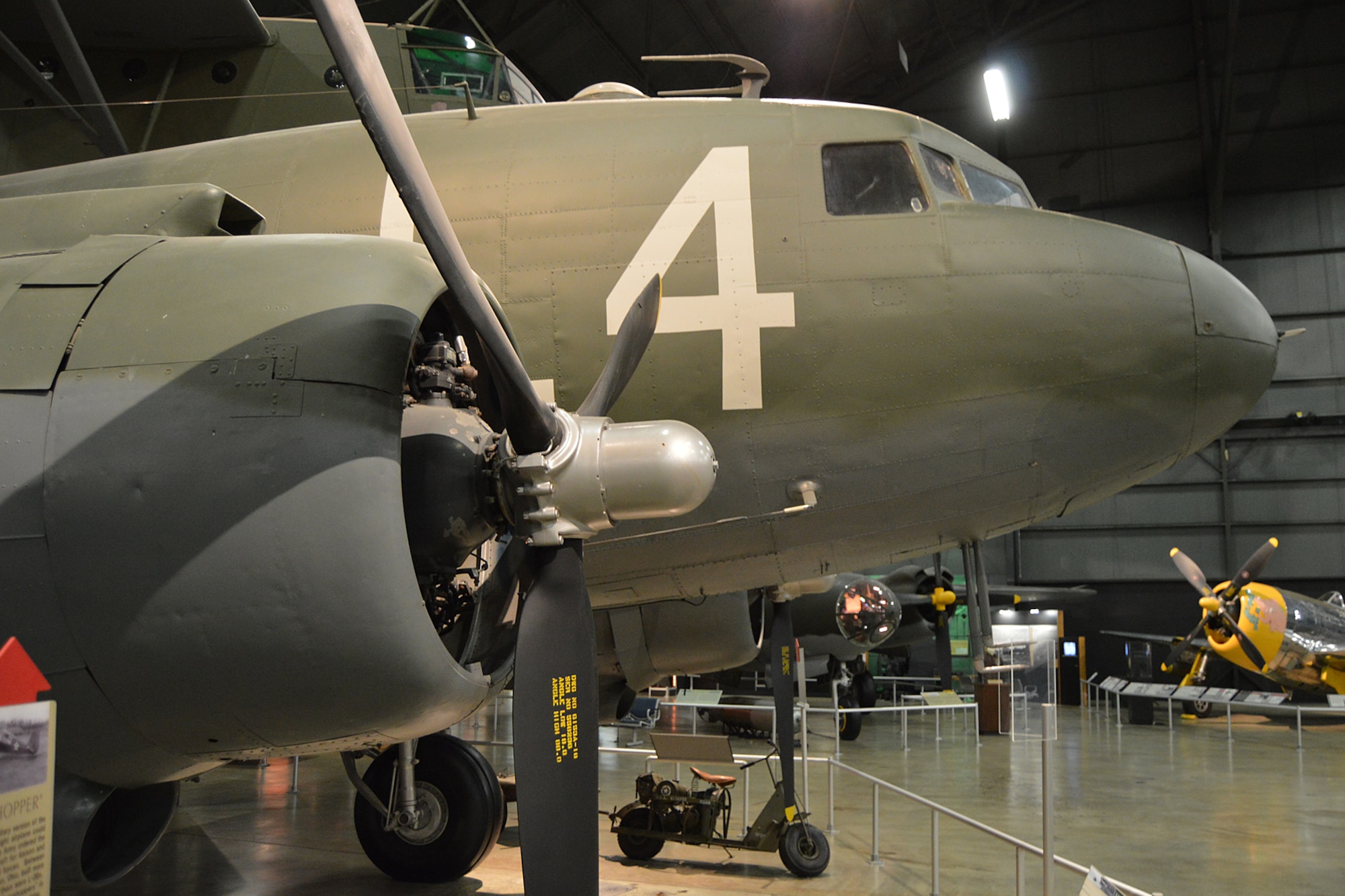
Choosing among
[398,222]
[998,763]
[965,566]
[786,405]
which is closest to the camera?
[786,405]

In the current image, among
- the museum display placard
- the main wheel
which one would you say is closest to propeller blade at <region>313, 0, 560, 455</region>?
the museum display placard

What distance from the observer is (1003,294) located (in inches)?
238

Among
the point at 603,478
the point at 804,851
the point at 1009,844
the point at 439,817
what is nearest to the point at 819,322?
the point at 603,478

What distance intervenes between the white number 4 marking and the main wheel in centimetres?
380

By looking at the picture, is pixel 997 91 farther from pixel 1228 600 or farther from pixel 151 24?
pixel 151 24

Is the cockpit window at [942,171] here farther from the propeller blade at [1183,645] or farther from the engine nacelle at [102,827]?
the propeller blade at [1183,645]

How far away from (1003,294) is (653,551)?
269 centimetres

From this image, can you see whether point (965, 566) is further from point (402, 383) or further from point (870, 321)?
point (402, 383)

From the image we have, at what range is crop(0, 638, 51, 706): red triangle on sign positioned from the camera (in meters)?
2.66

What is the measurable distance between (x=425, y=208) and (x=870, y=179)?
3519mm

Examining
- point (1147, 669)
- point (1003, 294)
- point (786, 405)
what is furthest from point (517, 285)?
point (1147, 669)

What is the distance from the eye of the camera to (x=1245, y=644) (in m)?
23.0

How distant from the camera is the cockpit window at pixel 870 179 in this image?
6.29 metres

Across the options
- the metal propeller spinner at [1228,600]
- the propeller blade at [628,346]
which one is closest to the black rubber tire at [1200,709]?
the metal propeller spinner at [1228,600]
